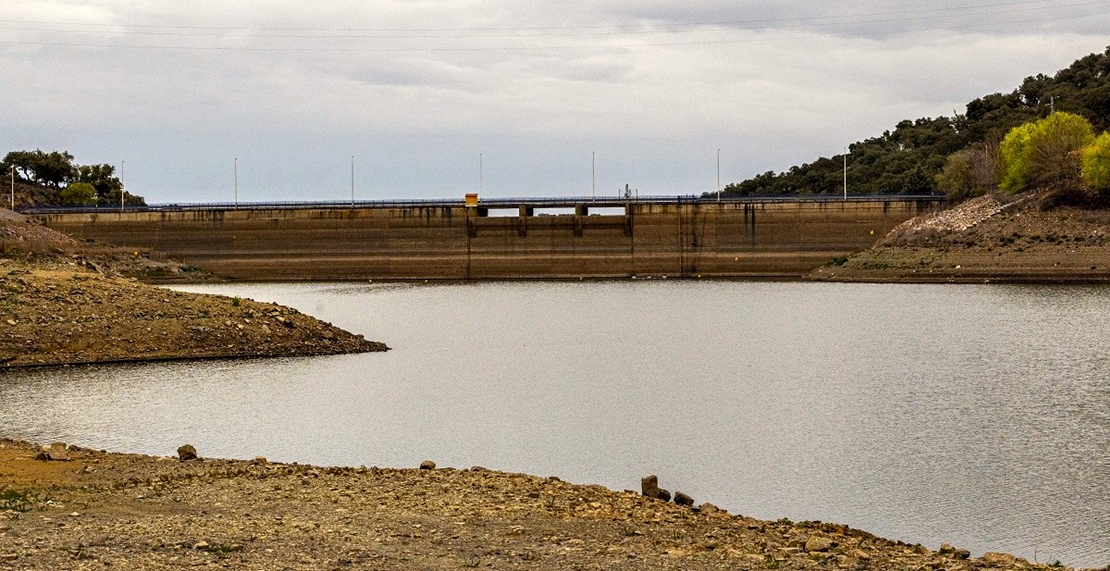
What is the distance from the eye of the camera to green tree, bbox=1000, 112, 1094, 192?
102m

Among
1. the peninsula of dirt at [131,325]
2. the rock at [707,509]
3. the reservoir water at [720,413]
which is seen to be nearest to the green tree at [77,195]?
the reservoir water at [720,413]

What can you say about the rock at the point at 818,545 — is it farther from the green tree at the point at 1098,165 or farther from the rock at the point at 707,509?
the green tree at the point at 1098,165

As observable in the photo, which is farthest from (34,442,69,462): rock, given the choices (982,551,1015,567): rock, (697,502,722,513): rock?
(982,551,1015,567): rock

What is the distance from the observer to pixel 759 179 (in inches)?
6752

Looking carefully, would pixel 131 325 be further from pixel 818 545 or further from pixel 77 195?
pixel 77 195

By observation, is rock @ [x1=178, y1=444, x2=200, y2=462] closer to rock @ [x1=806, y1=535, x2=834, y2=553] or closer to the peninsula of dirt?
rock @ [x1=806, y1=535, x2=834, y2=553]

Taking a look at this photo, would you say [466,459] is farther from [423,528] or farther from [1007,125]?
[1007,125]

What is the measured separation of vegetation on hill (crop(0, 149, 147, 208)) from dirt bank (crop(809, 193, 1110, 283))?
254 ft

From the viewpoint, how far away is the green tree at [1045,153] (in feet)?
333

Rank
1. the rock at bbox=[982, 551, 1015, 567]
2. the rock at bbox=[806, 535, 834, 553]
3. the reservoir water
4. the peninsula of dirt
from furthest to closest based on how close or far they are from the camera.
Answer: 1. the peninsula of dirt
2. the reservoir water
3. the rock at bbox=[806, 535, 834, 553]
4. the rock at bbox=[982, 551, 1015, 567]

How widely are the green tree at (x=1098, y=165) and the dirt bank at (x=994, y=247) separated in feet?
9.73

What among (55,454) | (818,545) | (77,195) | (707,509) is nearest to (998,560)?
(818,545)

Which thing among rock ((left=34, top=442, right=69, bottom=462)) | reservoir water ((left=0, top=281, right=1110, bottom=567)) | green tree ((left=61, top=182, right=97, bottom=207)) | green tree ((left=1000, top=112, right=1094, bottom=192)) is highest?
green tree ((left=1000, top=112, right=1094, bottom=192))

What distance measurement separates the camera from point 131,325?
43.1m
